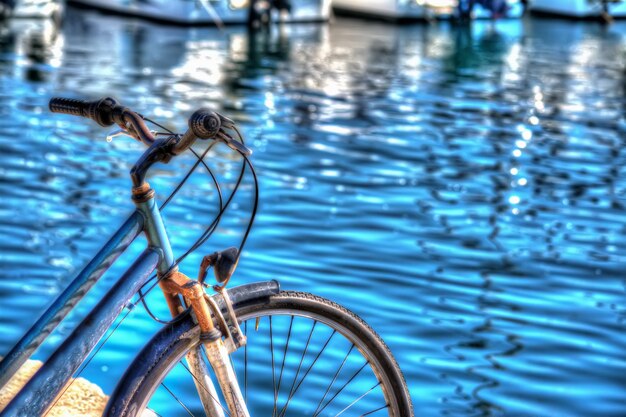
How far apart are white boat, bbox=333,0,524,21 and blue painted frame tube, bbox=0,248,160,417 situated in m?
31.4

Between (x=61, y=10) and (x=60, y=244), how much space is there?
68.8 feet

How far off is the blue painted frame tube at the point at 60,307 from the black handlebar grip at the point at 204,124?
33cm

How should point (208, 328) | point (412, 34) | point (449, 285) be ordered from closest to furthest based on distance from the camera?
point (208, 328) < point (449, 285) < point (412, 34)

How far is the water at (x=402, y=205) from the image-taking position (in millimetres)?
5707

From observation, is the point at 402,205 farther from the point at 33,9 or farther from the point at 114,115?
the point at 33,9

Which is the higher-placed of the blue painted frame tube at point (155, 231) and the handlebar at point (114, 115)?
the handlebar at point (114, 115)

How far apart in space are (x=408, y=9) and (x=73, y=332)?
3201 cm

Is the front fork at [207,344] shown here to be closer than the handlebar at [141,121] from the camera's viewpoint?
No

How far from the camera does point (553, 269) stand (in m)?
7.31

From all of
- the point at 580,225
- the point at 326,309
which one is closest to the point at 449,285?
the point at 580,225

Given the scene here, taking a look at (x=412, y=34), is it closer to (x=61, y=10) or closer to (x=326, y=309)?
(x=61, y=10)

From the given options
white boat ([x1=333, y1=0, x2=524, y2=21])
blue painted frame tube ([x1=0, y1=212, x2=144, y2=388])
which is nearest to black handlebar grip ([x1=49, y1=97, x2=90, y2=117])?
blue painted frame tube ([x1=0, y1=212, x2=144, y2=388])

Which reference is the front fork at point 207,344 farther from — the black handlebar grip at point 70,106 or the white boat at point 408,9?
the white boat at point 408,9

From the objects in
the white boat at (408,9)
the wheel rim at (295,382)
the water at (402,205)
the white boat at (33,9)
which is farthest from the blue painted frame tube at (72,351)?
the white boat at (408,9)
